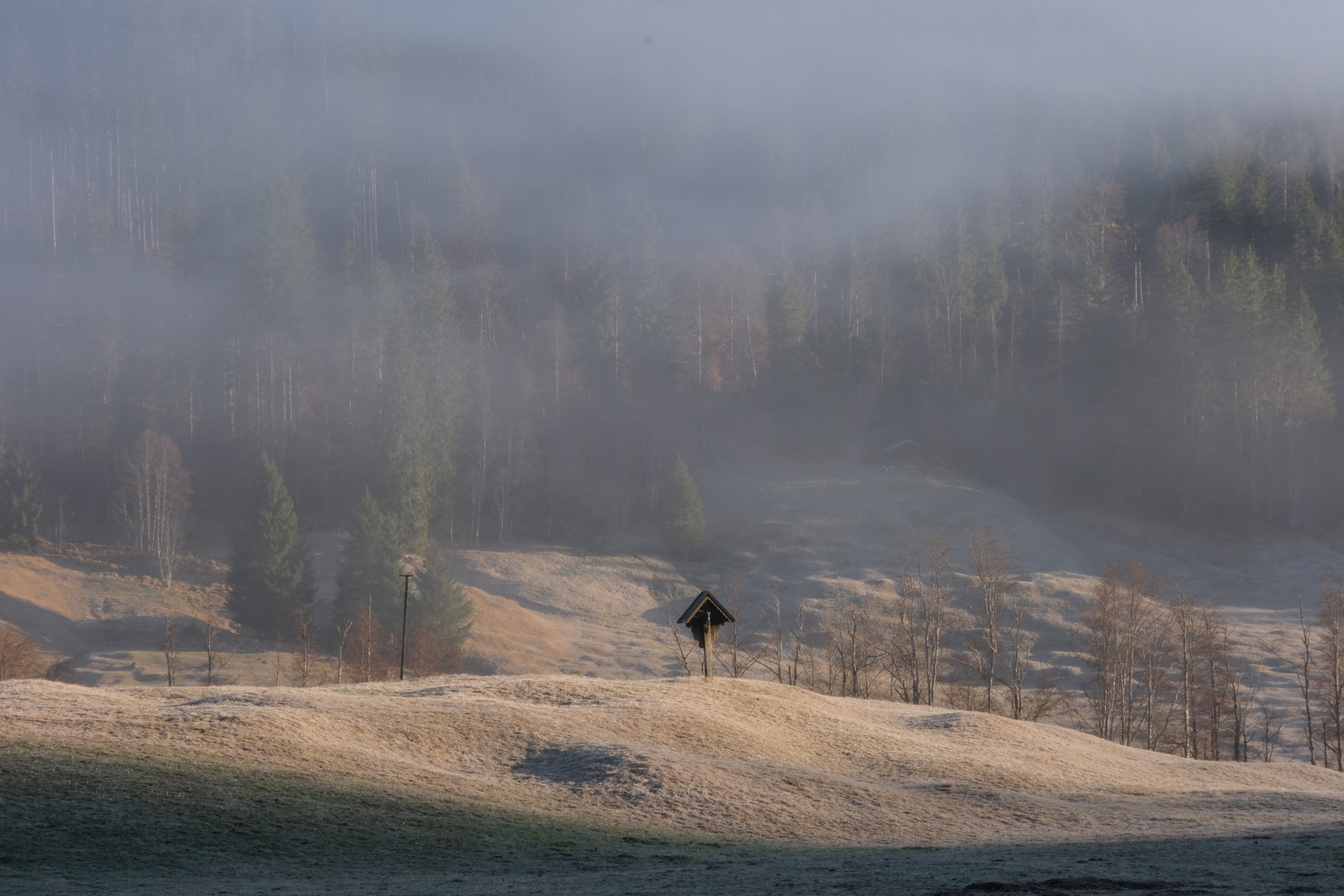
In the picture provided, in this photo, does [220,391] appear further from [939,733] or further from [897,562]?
[939,733]

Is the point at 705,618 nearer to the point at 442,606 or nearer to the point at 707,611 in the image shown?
the point at 707,611

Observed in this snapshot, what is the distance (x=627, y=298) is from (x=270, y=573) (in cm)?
5345

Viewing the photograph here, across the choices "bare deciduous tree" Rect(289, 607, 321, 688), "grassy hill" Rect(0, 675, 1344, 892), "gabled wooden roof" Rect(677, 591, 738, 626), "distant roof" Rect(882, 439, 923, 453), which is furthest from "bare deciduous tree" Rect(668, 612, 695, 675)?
"distant roof" Rect(882, 439, 923, 453)

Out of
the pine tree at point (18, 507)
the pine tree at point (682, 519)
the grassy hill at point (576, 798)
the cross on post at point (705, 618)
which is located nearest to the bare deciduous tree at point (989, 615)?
the cross on post at point (705, 618)

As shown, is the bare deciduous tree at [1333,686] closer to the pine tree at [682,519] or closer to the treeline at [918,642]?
the treeline at [918,642]

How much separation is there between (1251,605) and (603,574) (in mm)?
43617

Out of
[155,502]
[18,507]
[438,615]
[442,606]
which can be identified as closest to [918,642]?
[442,606]

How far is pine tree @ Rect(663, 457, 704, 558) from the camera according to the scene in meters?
81.1

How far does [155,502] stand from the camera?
251ft

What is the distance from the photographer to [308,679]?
5447 centimetres

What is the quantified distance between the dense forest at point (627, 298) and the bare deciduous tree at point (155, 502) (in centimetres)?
849

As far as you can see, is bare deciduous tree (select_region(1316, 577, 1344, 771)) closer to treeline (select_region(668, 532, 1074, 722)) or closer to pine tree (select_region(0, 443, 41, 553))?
treeline (select_region(668, 532, 1074, 722))

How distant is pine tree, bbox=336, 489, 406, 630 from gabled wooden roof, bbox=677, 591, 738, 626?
3556 cm

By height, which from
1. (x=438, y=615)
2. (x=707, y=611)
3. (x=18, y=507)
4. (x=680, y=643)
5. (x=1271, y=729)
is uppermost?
(x=18, y=507)
